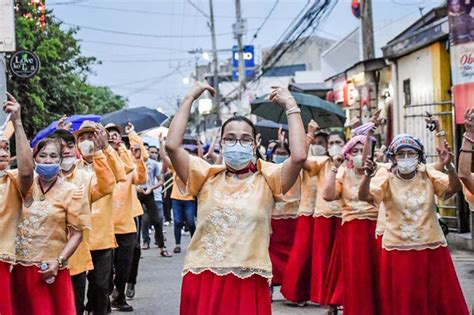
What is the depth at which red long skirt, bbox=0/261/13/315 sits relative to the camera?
616 cm

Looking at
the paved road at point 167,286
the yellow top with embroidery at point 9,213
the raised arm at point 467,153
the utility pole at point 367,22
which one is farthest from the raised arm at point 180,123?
the utility pole at point 367,22

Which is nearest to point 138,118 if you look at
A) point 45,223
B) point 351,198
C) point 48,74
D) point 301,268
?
point 301,268

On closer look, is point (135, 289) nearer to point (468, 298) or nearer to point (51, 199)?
point (468, 298)

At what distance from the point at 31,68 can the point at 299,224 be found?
5085mm

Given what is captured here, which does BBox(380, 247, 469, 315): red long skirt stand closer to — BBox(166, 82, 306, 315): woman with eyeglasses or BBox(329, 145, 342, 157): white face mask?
BBox(329, 145, 342, 157): white face mask

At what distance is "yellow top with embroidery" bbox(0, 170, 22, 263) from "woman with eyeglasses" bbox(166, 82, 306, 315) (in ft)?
4.02

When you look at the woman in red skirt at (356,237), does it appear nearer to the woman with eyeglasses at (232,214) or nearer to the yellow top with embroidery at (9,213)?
the woman with eyeglasses at (232,214)

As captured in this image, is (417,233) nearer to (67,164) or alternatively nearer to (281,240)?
(67,164)

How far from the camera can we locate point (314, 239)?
10367 mm

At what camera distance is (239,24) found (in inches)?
1610

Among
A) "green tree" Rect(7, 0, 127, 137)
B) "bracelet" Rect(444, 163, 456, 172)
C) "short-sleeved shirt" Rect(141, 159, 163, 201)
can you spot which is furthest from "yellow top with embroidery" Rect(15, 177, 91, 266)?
"green tree" Rect(7, 0, 127, 137)

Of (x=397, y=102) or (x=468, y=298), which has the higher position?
(x=397, y=102)

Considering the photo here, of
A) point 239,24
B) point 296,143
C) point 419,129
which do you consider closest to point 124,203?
point 296,143

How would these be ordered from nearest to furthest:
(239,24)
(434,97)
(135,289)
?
(135,289), (434,97), (239,24)
